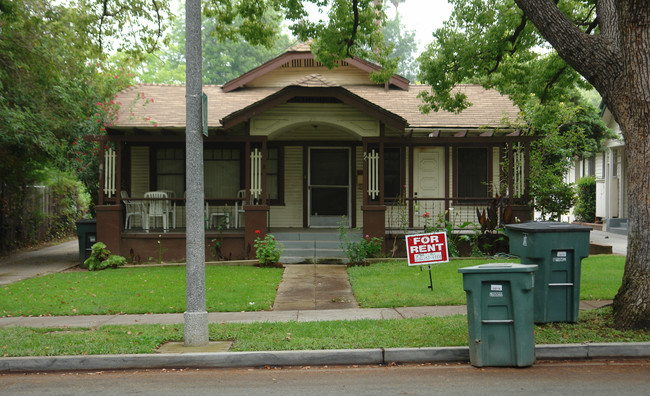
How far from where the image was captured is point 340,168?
1708 cm

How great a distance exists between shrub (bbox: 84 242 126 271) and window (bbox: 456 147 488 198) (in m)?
9.86

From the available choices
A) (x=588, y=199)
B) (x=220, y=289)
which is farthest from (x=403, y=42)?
(x=220, y=289)

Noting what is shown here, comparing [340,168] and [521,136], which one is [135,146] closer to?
[340,168]

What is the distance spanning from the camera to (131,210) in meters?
15.6

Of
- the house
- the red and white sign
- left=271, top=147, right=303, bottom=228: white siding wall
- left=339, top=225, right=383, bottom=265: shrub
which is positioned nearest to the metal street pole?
the red and white sign

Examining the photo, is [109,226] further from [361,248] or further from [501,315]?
[501,315]

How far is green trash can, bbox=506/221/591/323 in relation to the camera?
7137 mm

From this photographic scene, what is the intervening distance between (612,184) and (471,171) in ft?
28.8

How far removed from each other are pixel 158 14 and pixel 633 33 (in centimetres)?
1214

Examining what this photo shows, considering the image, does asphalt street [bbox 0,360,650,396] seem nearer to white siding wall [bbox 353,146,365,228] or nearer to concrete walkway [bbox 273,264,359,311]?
concrete walkway [bbox 273,264,359,311]

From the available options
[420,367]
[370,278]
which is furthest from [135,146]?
[420,367]

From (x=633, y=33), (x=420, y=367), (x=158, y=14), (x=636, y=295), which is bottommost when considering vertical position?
(x=420, y=367)

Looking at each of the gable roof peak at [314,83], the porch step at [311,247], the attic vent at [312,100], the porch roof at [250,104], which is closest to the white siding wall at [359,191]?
the porch step at [311,247]

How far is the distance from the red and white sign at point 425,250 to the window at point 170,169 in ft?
29.8
